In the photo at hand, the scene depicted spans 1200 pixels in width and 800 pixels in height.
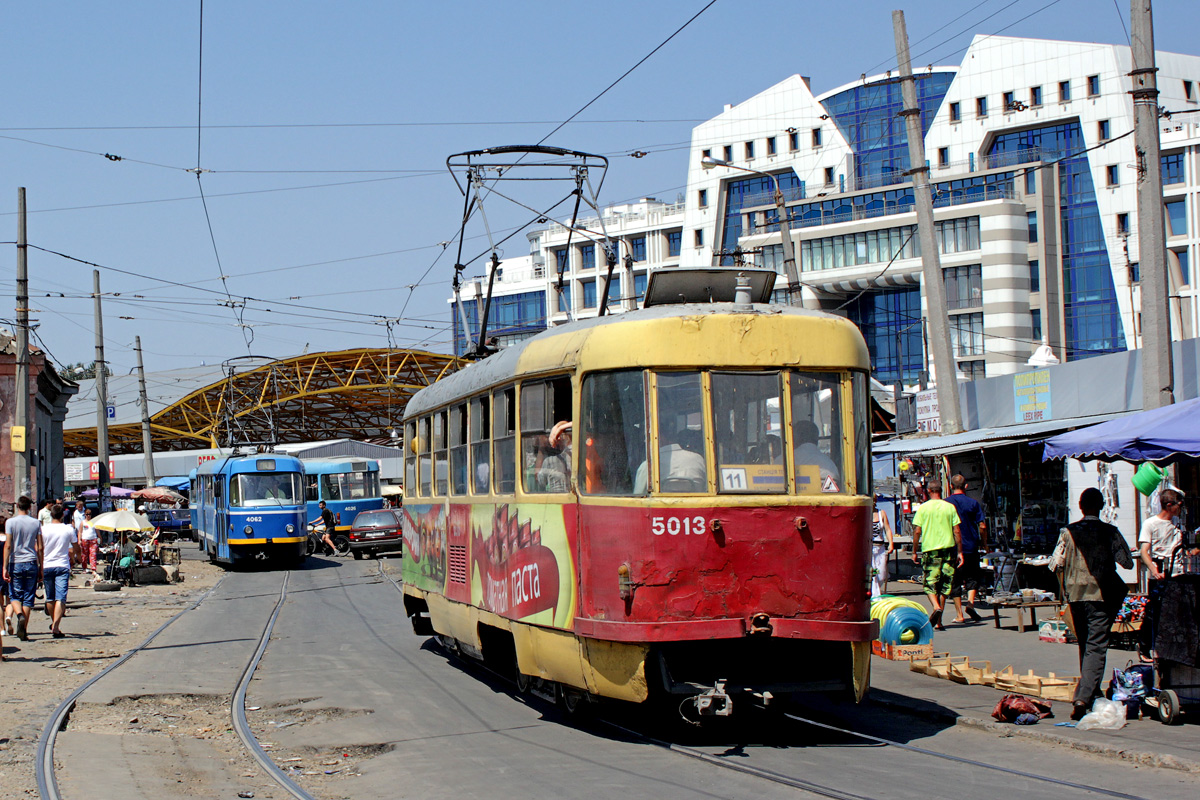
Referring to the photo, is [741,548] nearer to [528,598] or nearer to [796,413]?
[796,413]

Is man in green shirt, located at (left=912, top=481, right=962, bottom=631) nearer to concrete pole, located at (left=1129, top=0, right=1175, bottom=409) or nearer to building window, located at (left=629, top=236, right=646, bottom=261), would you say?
concrete pole, located at (left=1129, top=0, right=1175, bottom=409)

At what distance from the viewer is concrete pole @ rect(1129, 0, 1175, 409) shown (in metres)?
13.4

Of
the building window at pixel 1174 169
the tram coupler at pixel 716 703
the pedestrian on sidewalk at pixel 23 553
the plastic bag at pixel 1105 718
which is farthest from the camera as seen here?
the building window at pixel 1174 169

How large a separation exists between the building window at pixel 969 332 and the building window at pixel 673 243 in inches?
888

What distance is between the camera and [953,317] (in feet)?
216

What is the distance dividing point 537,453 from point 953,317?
59.2 m

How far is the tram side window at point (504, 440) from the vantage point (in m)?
10.2

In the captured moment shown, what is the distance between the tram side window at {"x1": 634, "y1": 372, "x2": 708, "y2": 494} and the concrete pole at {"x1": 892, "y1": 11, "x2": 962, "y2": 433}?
1186cm

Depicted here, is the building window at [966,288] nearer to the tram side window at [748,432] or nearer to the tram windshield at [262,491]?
the tram windshield at [262,491]

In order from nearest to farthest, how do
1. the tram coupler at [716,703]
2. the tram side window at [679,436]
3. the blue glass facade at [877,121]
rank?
1. the tram coupler at [716,703]
2. the tram side window at [679,436]
3. the blue glass facade at [877,121]

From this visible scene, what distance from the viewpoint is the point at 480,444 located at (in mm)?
11258

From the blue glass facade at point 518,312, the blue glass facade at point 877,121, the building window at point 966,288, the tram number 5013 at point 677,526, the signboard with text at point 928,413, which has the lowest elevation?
the tram number 5013 at point 677,526

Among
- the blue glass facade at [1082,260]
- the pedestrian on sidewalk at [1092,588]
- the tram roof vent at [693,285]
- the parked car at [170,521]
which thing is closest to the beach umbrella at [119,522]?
the tram roof vent at [693,285]

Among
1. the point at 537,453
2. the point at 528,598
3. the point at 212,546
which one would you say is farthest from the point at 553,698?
the point at 212,546
